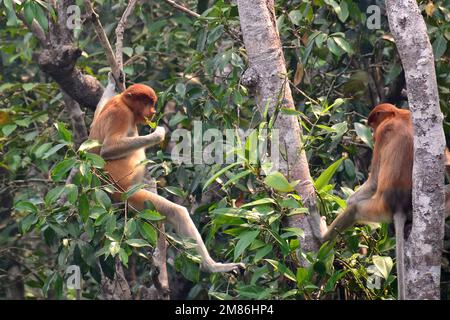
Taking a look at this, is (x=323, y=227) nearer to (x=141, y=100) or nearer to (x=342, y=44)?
(x=342, y=44)

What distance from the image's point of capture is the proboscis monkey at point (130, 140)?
5.25 meters

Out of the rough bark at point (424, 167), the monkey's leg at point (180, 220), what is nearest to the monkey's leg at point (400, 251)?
the rough bark at point (424, 167)

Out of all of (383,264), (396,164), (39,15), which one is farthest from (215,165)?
(39,15)

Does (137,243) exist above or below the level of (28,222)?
below

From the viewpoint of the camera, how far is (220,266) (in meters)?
4.99

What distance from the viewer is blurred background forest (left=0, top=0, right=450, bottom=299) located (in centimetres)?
417

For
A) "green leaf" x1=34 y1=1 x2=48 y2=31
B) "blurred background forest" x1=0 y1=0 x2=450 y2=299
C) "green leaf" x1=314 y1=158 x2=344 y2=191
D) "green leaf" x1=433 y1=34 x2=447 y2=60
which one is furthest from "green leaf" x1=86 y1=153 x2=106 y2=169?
"green leaf" x1=433 y1=34 x2=447 y2=60

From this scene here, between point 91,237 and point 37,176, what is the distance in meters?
3.05

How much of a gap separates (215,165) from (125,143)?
47.1 inches

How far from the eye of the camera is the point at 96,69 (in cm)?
733

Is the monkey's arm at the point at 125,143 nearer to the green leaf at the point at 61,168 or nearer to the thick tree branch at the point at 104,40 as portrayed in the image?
the thick tree branch at the point at 104,40

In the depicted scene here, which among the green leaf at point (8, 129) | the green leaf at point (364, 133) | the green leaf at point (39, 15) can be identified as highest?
the green leaf at point (39, 15)

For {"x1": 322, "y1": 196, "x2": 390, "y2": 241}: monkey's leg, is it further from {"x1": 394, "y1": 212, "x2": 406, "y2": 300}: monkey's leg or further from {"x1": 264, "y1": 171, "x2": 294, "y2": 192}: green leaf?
{"x1": 264, "y1": 171, "x2": 294, "y2": 192}: green leaf
